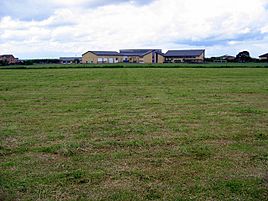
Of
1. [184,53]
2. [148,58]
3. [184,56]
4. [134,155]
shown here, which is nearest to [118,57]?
[148,58]

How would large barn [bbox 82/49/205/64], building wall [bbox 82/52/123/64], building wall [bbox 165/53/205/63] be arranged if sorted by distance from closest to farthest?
building wall [bbox 165/53/205/63]
large barn [bbox 82/49/205/64]
building wall [bbox 82/52/123/64]

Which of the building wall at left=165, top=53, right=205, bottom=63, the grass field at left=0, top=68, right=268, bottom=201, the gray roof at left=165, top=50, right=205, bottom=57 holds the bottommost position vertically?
the grass field at left=0, top=68, right=268, bottom=201

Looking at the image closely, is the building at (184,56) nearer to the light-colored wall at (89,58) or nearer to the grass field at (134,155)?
the light-colored wall at (89,58)

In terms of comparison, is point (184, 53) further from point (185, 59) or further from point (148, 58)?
point (148, 58)

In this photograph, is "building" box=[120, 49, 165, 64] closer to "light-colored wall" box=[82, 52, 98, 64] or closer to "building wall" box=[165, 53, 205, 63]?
"building wall" box=[165, 53, 205, 63]

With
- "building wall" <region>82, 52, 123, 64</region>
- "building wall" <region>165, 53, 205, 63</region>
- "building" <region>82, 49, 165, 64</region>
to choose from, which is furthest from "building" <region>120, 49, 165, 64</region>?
"building wall" <region>82, 52, 123, 64</region>

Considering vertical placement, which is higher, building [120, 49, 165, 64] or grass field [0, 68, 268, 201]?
building [120, 49, 165, 64]

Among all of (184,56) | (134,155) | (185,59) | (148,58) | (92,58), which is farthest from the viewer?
(148,58)

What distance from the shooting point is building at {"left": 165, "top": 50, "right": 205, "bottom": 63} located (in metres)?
107

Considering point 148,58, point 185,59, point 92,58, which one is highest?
point 92,58

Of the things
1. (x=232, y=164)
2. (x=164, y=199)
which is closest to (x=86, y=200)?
(x=164, y=199)

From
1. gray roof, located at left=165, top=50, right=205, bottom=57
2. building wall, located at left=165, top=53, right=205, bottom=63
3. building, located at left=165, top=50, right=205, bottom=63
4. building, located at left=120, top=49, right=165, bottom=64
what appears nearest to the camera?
building wall, located at left=165, top=53, right=205, bottom=63

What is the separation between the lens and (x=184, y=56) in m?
108

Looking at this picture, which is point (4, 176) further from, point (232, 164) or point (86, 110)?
point (86, 110)
